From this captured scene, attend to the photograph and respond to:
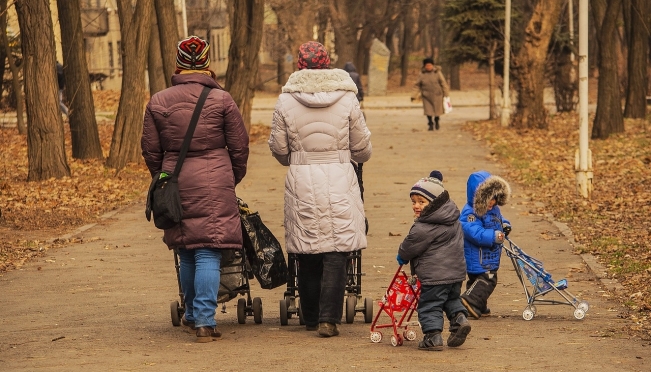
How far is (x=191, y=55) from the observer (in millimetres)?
7555

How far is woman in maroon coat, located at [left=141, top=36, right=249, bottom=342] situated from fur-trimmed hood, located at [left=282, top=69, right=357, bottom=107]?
0.41 m

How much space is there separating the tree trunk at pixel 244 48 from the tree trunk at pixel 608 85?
7361 millimetres

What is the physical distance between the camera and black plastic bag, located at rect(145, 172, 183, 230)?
7.34m

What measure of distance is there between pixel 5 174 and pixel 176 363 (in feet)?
44.5

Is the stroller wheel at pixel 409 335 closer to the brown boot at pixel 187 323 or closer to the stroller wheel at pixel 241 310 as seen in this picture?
the stroller wheel at pixel 241 310

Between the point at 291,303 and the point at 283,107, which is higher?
the point at 283,107

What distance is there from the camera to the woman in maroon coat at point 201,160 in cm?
744

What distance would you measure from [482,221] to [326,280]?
135 centimetres

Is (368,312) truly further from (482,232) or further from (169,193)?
(169,193)

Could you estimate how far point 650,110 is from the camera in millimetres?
34062

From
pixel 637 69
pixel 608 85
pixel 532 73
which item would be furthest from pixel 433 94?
pixel 608 85

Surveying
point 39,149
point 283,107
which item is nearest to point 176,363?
point 283,107

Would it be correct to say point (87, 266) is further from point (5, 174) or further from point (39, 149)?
point (5, 174)

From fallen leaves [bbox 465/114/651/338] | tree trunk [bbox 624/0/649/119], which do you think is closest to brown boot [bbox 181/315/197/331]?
fallen leaves [bbox 465/114/651/338]
